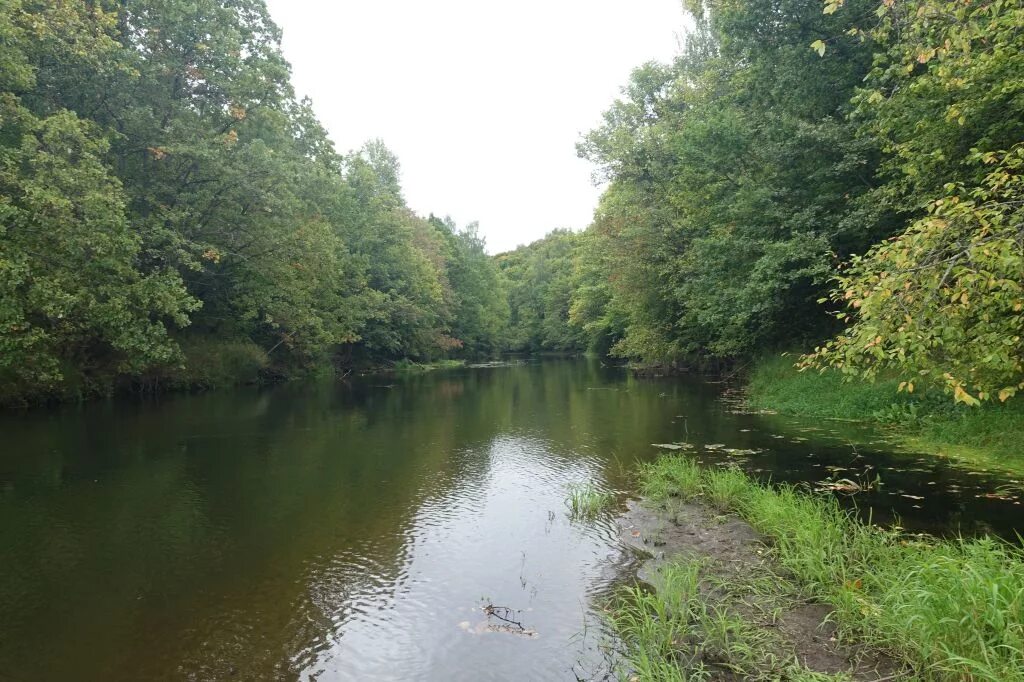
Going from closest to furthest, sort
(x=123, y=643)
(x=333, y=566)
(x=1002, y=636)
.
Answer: (x=1002, y=636), (x=123, y=643), (x=333, y=566)

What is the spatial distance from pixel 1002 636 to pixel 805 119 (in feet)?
60.1

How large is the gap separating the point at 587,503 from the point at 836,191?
13330 millimetres

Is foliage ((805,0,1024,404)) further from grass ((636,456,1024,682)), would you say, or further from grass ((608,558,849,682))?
grass ((608,558,849,682))

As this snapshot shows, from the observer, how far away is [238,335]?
32.8m

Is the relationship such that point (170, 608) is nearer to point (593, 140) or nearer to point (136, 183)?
point (136, 183)

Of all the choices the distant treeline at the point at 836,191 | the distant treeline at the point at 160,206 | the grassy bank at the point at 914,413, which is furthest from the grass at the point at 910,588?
the distant treeline at the point at 160,206

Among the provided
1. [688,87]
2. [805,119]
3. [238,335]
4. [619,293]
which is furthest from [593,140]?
[238,335]

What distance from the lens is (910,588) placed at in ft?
16.3

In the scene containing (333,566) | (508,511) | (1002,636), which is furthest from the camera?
(508,511)

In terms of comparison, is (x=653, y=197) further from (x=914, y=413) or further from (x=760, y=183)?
(x=914, y=413)

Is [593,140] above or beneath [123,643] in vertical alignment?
above

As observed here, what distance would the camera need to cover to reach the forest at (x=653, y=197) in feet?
19.3

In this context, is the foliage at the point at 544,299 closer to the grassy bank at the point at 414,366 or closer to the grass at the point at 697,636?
the grassy bank at the point at 414,366

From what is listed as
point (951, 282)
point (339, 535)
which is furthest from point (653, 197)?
point (339, 535)
